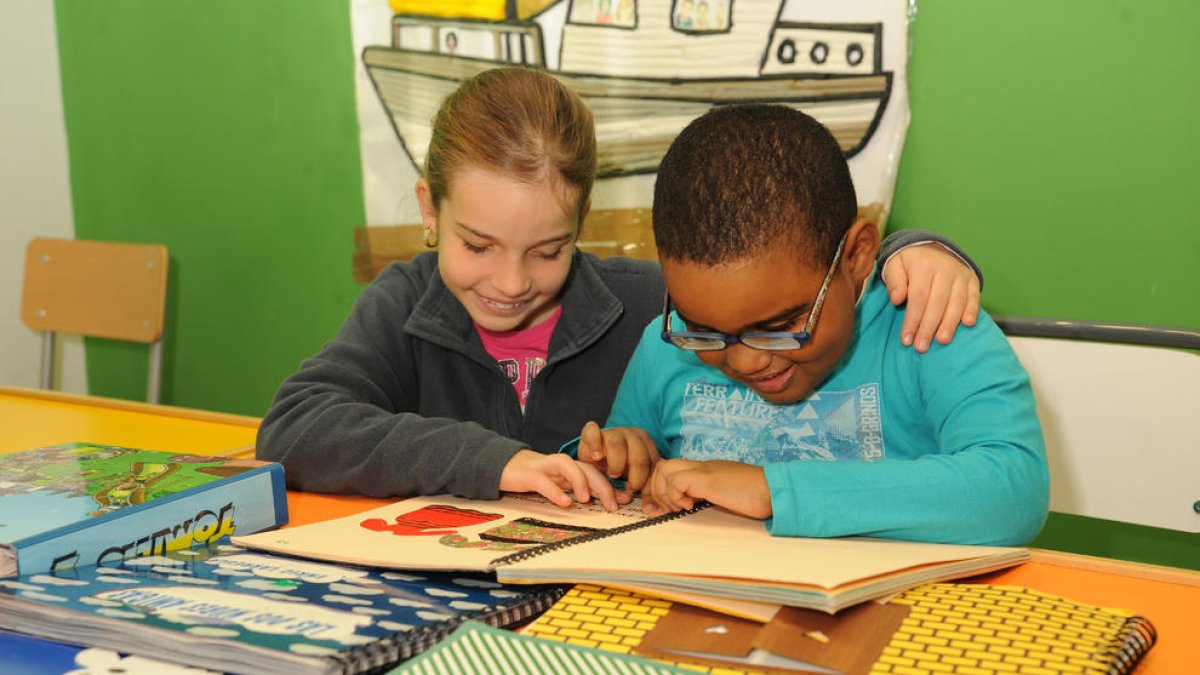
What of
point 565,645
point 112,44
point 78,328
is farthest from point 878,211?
point 112,44

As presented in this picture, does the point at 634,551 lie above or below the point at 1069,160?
below

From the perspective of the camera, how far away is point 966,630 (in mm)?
653

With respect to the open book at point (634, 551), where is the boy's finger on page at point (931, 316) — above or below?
above

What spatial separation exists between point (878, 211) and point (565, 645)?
5.00 ft

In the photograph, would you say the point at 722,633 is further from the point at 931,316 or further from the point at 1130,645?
the point at 931,316

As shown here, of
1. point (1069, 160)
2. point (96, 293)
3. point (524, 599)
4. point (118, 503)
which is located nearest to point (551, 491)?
point (524, 599)

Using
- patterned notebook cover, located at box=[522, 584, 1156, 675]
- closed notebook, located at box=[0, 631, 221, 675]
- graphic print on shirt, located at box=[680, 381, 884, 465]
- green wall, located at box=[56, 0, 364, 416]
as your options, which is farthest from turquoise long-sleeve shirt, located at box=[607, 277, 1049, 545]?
green wall, located at box=[56, 0, 364, 416]

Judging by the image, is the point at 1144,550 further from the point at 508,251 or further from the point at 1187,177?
the point at 508,251

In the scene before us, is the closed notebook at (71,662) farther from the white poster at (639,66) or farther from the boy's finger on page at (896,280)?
the white poster at (639,66)

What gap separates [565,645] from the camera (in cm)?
62

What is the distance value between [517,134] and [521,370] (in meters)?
0.32

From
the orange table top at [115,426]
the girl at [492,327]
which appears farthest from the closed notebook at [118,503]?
the orange table top at [115,426]

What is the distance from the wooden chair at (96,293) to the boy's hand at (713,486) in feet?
6.19

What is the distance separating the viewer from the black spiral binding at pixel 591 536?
772mm
